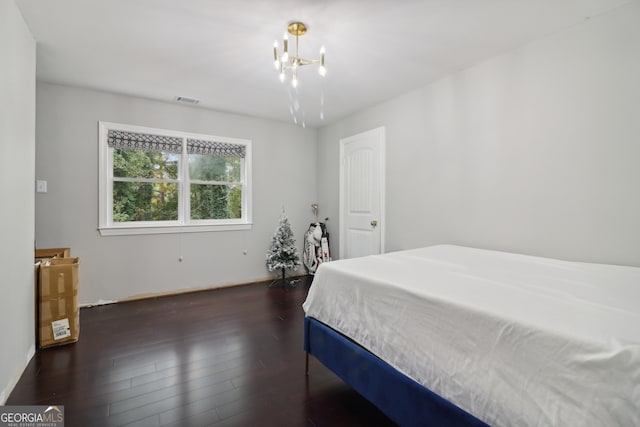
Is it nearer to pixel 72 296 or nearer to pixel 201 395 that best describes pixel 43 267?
pixel 72 296

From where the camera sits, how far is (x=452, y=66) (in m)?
2.84

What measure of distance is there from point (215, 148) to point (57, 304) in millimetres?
2479

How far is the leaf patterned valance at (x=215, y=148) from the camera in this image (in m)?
4.01

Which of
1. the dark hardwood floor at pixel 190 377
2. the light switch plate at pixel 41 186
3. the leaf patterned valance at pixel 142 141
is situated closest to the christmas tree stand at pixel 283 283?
the dark hardwood floor at pixel 190 377

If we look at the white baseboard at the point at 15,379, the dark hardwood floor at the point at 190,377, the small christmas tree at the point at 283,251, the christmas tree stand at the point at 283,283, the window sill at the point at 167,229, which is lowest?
the dark hardwood floor at the point at 190,377

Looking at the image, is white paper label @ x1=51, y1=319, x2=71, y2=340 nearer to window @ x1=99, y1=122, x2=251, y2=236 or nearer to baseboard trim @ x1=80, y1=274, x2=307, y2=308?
baseboard trim @ x1=80, y1=274, x2=307, y2=308

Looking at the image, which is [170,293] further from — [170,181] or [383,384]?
[383,384]

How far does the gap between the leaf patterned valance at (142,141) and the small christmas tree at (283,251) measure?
1.74m

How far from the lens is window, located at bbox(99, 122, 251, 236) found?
11.7ft

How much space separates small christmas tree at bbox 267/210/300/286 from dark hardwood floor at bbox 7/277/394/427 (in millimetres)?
1228

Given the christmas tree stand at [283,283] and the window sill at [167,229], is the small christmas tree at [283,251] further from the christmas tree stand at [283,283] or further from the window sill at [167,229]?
the window sill at [167,229]

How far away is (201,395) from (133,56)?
2.81 metres

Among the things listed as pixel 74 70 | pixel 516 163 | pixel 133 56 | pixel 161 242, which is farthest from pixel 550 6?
pixel 161 242

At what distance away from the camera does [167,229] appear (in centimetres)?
385
